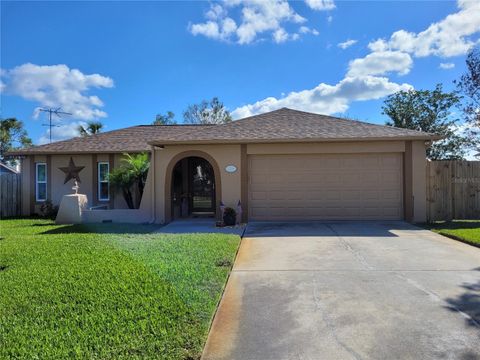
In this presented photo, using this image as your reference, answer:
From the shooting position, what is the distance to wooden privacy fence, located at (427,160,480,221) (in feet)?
41.7

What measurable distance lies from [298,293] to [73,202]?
10319mm

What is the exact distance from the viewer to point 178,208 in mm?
14641

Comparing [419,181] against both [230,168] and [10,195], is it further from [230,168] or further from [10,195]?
[10,195]

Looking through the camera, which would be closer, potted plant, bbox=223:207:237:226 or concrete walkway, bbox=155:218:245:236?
concrete walkway, bbox=155:218:245:236

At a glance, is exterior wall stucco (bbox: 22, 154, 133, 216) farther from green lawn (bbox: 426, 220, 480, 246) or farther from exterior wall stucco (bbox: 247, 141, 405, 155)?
green lawn (bbox: 426, 220, 480, 246)

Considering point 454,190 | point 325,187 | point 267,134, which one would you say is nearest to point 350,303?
point 325,187

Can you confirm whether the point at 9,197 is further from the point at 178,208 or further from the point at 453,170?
the point at 453,170

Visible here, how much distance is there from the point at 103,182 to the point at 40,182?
2971 millimetres

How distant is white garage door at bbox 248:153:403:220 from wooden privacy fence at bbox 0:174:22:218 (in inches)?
434

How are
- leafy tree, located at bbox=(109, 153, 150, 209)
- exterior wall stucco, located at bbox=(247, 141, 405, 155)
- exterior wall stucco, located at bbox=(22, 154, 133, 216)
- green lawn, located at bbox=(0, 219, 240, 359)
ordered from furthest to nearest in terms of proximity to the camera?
exterior wall stucco, located at bbox=(22, 154, 133, 216) < leafy tree, located at bbox=(109, 153, 150, 209) < exterior wall stucco, located at bbox=(247, 141, 405, 155) < green lawn, located at bbox=(0, 219, 240, 359)

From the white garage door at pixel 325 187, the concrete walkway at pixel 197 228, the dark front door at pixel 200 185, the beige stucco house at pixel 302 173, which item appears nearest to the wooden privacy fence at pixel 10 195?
the beige stucco house at pixel 302 173

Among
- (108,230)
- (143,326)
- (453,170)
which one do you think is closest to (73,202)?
(108,230)

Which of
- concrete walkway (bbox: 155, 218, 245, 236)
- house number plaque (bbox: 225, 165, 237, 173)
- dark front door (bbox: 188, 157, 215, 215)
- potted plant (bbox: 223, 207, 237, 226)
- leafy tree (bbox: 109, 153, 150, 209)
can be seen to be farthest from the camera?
dark front door (bbox: 188, 157, 215, 215)

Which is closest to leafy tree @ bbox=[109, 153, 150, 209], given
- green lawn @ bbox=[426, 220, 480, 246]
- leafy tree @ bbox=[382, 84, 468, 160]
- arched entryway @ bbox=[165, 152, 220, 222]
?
arched entryway @ bbox=[165, 152, 220, 222]
